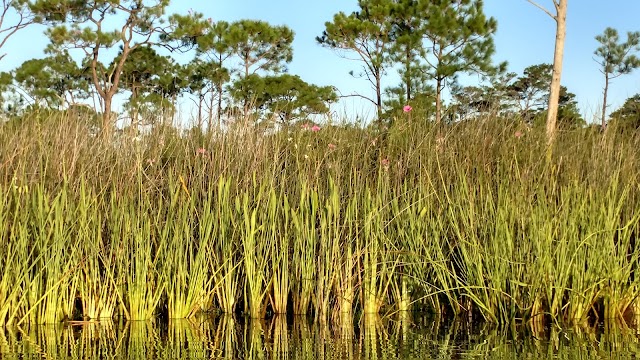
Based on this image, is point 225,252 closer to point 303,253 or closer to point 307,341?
point 303,253

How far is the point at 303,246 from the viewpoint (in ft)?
12.4

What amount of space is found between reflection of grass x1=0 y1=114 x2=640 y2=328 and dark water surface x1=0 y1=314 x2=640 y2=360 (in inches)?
6.3

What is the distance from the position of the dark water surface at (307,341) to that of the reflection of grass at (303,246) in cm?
16

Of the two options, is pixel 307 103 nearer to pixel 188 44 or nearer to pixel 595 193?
pixel 188 44

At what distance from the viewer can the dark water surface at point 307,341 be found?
9.85ft

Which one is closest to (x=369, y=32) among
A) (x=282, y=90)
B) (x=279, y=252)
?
(x=282, y=90)

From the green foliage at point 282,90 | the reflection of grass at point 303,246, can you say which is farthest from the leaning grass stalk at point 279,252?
the green foliage at point 282,90

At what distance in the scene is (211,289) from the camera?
4035 mm

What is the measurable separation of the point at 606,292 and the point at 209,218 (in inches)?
80.4

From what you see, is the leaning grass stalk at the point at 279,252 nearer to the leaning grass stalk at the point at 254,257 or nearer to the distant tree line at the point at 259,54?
the leaning grass stalk at the point at 254,257

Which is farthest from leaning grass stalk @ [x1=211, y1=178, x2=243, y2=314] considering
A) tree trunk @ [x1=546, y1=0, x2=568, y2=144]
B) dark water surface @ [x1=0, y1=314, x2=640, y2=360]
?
tree trunk @ [x1=546, y1=0, x2=568, y2=144]

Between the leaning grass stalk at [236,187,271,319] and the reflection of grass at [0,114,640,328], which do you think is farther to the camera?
the leaning grass stalk at [236,187,271,319]

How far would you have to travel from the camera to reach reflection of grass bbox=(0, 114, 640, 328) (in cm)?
358

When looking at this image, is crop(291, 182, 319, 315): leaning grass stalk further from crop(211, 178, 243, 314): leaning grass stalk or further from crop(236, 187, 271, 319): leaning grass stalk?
crop(211, 178, 243, 314): leaning grass stalk
